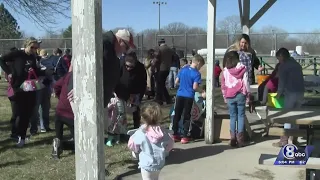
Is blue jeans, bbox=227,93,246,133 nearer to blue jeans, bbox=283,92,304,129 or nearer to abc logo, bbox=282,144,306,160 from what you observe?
blue jeans, bbox=283,92,304,129

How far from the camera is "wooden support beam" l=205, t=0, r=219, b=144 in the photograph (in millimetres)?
7309

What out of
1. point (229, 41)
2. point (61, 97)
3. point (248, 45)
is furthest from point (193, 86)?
point (229, 41)

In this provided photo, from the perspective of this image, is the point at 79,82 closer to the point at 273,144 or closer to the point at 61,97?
the point at 61,97

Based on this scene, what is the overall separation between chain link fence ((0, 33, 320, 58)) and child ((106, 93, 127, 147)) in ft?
61.2

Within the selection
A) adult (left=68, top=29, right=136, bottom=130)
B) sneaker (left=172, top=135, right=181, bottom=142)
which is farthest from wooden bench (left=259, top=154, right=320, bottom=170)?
sneaker (left=172, top=135, right=181, bottom=142)

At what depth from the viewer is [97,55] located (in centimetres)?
310

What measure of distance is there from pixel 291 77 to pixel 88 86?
189 inches

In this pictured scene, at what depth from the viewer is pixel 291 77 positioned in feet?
23.5

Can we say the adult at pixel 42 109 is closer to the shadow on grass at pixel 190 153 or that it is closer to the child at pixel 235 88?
the shadow on grass at pixel 190 153

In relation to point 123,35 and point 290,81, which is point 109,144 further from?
point 290,81

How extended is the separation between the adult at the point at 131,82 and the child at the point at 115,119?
117 mm

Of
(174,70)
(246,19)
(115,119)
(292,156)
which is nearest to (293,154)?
(292,156)

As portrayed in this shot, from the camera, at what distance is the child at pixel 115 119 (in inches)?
299

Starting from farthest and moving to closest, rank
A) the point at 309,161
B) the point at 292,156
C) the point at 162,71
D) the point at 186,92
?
the point at 162,71, the point at 186,92, the point at 292,156, the point at 309,161
